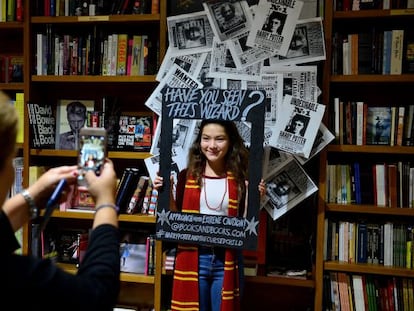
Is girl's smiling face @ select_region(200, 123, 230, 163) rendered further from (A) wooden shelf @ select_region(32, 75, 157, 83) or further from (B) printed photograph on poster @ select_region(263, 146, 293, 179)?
(A) wooden shelf @ select_region(32, 75, 157, 83)

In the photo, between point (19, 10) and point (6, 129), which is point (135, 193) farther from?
point (6, 129)

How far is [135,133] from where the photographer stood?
2.32 m

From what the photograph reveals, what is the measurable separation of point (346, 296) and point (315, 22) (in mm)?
1327

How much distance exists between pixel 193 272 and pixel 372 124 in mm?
1107

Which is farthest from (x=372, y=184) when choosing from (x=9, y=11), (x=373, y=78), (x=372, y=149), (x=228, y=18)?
(x=9, y=11)

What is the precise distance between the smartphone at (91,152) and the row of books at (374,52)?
1415mm

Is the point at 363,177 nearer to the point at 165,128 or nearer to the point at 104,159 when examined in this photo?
the point at 165,128

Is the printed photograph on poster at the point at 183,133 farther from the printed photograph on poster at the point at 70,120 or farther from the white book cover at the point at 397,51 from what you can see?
the white book cover at the point at 397,51

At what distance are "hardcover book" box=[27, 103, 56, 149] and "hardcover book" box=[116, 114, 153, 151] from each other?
397 mm

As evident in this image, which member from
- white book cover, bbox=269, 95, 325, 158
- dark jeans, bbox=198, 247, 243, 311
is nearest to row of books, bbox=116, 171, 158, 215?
dark jeans, bbox=198, 247, 243, 311

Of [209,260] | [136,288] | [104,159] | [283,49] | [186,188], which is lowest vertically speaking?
[136,288]

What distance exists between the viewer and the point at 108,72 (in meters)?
2.27

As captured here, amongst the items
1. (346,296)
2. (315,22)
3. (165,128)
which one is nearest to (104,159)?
(165,128)

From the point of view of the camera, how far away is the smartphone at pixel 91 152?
973 millimetres
